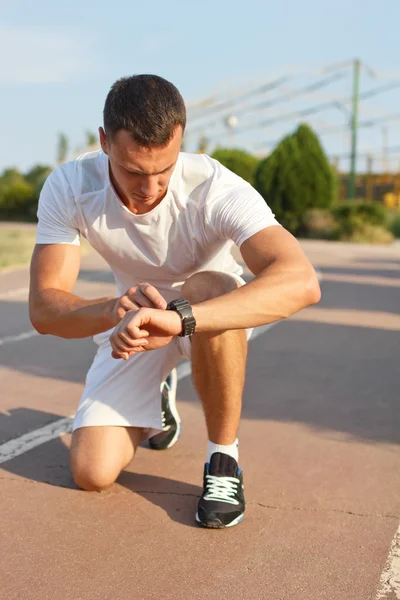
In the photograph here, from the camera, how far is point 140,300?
3480 millimetres

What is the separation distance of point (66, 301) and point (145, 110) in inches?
34.9

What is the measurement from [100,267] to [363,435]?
11645 mm

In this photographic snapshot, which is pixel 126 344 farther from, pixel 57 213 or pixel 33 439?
pixel 33 439

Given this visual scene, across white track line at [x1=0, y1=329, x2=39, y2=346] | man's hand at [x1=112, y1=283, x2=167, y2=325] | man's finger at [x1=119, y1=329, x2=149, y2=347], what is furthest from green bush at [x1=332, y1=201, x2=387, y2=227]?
man's finger at [x1=119, y1=329, x2=149, y2=347]

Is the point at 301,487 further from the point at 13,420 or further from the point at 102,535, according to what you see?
the point at 13,420

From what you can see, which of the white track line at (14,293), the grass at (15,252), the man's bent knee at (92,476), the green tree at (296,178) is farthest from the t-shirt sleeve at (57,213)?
the green tree at (296,178)

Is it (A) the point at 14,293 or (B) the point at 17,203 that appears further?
(B) the point at 17,203

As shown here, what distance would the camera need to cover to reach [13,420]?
5422 millimetres

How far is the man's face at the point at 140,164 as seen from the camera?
3.53 meters

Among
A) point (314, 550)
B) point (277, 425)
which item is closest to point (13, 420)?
point (277, 425)

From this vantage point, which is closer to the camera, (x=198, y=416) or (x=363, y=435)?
(x=363, y=435)

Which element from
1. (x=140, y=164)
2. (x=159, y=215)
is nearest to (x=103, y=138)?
(x=140, y=164)

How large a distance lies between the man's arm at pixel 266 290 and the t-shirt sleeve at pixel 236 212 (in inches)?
1.6

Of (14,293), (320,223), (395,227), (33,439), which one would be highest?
(33,439)
